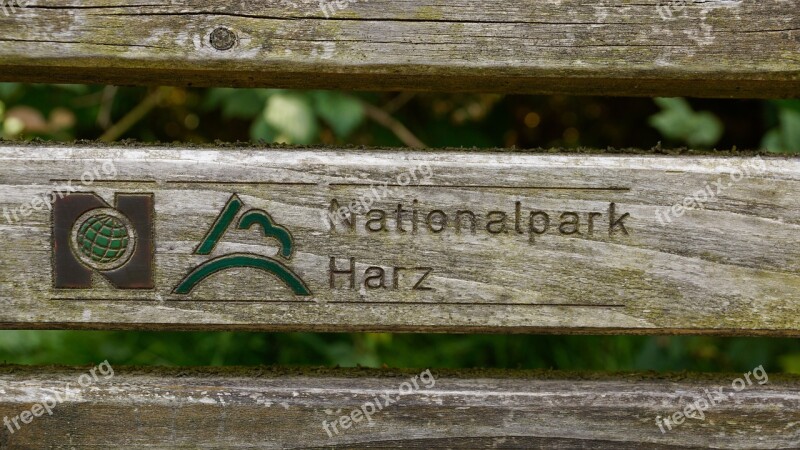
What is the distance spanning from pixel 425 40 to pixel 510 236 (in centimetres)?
32

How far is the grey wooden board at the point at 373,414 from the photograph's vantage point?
107 cm

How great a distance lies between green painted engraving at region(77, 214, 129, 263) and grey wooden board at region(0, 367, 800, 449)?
20 cm

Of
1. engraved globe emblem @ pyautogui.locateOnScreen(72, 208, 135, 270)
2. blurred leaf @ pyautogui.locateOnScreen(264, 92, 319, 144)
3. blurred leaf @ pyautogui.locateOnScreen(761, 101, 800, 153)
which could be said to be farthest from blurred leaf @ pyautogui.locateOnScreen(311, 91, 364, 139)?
blurred leaf @ pyautogui.locateOnScreen(761, 101, 800, 153)

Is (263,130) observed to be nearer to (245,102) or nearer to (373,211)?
(245,102)

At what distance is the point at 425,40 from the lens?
3.43ft

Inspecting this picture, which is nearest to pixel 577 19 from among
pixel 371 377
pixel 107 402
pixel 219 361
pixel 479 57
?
pixel 479 57

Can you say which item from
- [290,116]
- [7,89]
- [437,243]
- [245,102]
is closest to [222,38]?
[437,243]

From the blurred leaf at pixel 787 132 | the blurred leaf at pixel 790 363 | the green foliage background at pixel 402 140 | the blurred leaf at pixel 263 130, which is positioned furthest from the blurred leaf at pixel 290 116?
the blurred leaf at pixel 790 363

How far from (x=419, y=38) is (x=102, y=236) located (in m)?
0.55

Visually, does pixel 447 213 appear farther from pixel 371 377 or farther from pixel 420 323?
pixel 371 377

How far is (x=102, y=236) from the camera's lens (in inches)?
40.6

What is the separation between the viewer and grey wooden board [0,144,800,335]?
1.03 meters

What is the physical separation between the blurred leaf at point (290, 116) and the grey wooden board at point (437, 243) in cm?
53

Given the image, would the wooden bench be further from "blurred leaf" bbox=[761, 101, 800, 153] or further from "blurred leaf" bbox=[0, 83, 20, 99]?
"blurred leaf" bbox=[0, 83, 20, 99]
